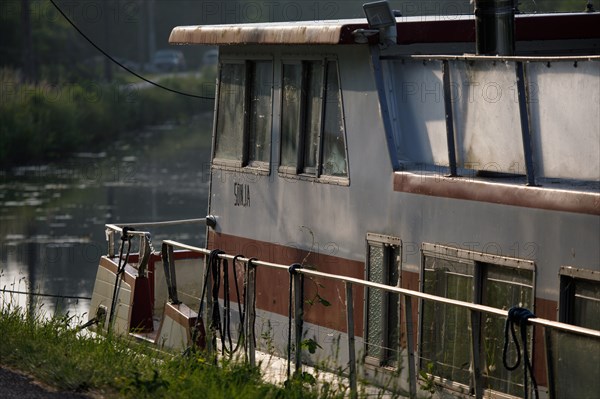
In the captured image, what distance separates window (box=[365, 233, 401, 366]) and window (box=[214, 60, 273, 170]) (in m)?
1.69

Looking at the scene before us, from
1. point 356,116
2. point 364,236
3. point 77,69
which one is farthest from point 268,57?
point 77,69

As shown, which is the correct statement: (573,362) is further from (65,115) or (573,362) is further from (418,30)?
(65,115)

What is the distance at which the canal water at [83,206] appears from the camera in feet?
65.8

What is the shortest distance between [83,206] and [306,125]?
19.6 metres

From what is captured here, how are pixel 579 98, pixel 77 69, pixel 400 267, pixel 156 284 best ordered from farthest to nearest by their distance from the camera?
pixel 77 69 < pixel 156 284 < pixel 400 267 < pixel 579 98

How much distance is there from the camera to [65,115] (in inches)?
1527

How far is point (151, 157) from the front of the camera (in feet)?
122

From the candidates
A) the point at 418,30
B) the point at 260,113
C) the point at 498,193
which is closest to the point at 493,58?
the point at 498,193

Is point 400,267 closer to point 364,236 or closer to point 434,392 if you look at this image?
point 364,236

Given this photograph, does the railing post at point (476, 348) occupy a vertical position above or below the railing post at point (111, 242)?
below

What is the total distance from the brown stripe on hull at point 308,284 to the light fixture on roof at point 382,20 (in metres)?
1.75

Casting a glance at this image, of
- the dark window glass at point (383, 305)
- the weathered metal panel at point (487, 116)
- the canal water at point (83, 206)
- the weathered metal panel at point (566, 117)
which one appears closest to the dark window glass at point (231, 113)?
the dark window glass at point (383, 305)

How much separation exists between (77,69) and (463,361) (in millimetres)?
49516

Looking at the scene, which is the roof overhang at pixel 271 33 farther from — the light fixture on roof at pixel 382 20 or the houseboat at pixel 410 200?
the light fixture on roof at pixel 382 20
